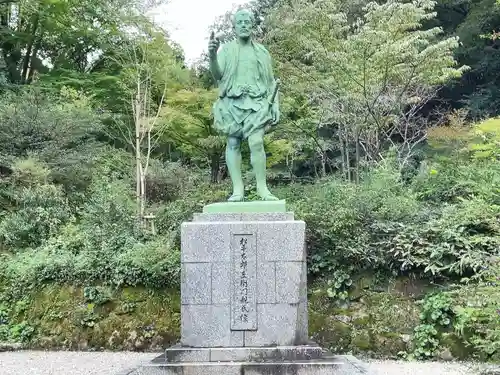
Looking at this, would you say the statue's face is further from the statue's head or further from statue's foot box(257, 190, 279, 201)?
statue's foot box(257, 190, 279, 201)

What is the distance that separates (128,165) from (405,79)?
310 inches

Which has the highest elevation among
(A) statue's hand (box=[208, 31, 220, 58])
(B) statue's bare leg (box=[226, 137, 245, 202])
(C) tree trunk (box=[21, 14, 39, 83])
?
(C) tree trunk (box=[21, 14, 39, 83])

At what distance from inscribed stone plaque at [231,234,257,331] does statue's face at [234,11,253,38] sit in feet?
7.02

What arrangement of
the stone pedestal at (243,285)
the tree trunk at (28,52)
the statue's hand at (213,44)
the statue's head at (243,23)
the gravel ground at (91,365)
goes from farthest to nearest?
the tree trunk at (28,52) < the gravel ground at (91,365) < the statue's head at (243,23) < the statue's hand at (213,44) < the stone pedestal at (243,285)

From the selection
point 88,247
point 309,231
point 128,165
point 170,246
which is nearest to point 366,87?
point 309,231

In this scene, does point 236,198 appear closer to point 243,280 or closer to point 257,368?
point 243,280

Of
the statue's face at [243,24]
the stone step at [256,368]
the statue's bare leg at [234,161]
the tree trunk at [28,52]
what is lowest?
the stone step at [256,368]

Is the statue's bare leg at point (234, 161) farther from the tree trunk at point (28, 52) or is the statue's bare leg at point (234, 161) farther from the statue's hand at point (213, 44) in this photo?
the tree trunk at point (28, 52)

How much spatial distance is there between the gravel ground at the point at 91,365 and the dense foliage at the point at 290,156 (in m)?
0.49

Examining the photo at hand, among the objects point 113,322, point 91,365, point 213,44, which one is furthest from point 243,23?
point 113,322

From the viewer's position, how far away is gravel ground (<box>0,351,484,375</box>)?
6.84 m

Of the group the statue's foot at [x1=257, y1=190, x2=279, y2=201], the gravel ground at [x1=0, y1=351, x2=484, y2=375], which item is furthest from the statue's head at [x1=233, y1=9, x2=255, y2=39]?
the gravel ground at [x1=0, y1=351, x2=484, y2=375]

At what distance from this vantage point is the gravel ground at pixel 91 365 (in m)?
6.84

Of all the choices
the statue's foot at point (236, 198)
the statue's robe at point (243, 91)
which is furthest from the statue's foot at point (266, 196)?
the statue's robe at point (243, 91)
